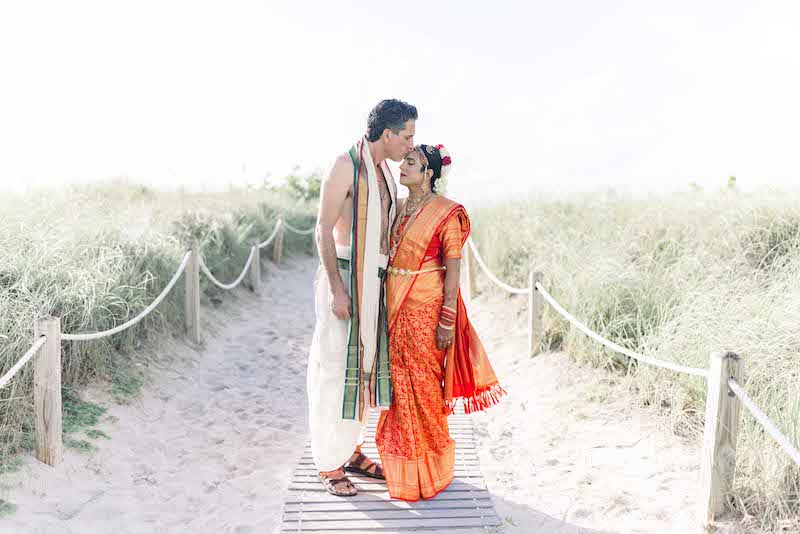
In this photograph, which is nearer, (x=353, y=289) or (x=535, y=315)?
(x=353, y=289)

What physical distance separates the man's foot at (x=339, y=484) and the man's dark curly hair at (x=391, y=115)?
6.03 ft

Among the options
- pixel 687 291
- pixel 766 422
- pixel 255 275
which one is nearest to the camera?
pixel 766 422

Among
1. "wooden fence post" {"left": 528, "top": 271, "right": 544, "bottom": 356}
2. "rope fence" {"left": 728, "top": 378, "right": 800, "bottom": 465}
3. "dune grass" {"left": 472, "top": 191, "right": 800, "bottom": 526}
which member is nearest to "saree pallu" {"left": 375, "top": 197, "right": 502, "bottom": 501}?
"rope fence" {"left": 728, "top": 378, "right": 800, "bottom": 465}

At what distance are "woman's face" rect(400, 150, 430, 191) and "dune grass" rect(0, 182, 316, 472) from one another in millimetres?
2428

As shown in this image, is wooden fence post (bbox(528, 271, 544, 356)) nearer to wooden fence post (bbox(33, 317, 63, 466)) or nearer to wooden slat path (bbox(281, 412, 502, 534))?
wooden slat path (bbox(281, 412, 502, 534))

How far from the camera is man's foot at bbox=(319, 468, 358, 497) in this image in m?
3.65

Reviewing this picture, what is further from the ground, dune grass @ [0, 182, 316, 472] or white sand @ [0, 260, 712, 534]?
dune grass @ [0, 182, 316, 472]

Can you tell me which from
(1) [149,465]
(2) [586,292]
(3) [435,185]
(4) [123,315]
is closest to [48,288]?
(4) [123,315]

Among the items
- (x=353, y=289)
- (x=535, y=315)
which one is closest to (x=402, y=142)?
(x=353, y=289)

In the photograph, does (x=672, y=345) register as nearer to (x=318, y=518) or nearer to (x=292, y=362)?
(x=318, y=518)

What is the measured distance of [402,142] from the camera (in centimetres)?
339

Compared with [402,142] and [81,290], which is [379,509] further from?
[81,290]

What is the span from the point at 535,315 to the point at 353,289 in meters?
3.01

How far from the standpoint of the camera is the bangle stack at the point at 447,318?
3.48 metres
